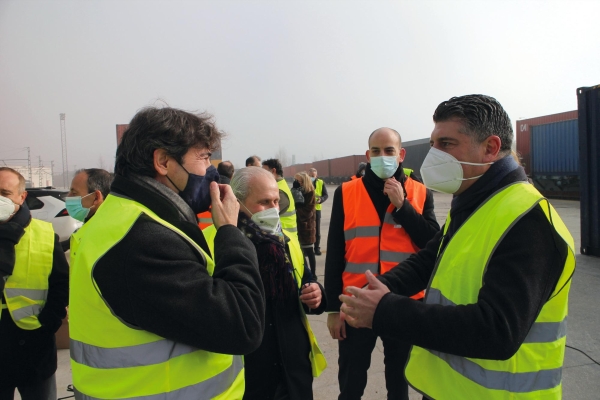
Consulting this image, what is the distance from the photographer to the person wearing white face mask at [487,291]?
4.06ft

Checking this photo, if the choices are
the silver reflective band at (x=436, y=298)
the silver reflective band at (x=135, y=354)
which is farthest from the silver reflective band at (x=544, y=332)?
the silver reflective band at (x=135, y=354)

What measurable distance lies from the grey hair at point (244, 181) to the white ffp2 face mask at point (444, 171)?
35.6 inches

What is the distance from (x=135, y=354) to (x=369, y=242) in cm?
180

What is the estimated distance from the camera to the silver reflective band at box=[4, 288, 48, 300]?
7.37 ft

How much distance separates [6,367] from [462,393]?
2400mm

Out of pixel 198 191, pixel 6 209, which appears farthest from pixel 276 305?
pixel 6 209

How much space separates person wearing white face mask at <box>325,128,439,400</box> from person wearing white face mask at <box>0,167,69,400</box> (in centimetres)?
177

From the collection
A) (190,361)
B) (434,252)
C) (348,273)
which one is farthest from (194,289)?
(348,273)

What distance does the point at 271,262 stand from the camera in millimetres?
1972

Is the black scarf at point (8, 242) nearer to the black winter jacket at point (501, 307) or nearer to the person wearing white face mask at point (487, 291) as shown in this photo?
the person wearing white face mask at point (487, 291)

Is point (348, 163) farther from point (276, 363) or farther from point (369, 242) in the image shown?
point (276, 363)

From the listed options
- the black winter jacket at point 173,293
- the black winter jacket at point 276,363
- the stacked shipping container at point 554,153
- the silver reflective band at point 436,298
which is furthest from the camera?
the stacked shipping container at point 554,153

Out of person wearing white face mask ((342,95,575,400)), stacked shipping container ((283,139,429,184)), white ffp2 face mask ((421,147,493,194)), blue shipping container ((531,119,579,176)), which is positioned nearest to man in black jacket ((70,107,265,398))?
person wearing white face mask ((342,95,575,400))

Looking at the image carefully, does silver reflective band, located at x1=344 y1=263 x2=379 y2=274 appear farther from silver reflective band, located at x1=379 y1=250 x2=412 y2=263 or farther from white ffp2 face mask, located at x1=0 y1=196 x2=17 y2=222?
white ffp2 face mask, located at x1=0 y1=196 x2=17 y2=222
